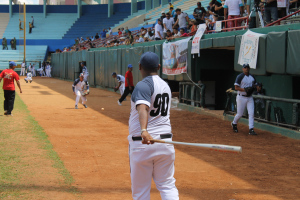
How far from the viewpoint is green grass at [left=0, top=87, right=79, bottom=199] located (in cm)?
642

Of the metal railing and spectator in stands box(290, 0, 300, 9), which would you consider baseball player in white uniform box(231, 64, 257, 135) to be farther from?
the metal railing

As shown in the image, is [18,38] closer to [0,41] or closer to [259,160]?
[0,41]

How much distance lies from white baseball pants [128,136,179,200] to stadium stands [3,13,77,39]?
192 feet

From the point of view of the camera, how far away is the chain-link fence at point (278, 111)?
11352mm

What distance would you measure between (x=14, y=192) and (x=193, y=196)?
2633 millimetres

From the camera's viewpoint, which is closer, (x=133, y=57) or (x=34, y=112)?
(x=34, y=112)

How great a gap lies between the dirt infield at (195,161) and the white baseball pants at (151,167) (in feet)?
6.11

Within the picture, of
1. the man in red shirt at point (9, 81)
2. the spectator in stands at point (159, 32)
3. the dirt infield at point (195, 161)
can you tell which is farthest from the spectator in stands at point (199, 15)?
the man in red shirt at point (9, 81)

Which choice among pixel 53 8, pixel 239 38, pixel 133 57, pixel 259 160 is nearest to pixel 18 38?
pixel 53 8

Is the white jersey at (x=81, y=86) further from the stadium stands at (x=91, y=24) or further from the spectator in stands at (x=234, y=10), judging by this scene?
the stadium stands at (x=91, y=24)

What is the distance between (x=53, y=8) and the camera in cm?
6538

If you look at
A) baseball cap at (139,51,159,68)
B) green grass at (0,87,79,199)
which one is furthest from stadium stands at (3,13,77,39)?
baseball cap at (139,51,159,68)

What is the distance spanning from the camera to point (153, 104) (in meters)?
4.36

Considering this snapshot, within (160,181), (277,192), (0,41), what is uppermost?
(0,41)
